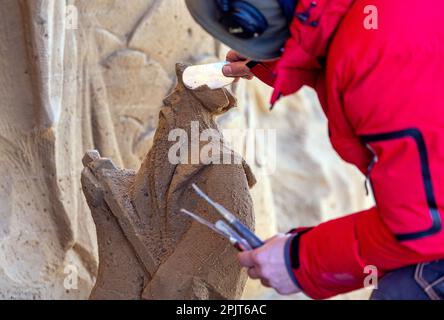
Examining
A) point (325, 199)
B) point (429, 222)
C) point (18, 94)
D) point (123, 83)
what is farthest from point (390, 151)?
point (325, 199)

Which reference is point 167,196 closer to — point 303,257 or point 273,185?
point 303,257

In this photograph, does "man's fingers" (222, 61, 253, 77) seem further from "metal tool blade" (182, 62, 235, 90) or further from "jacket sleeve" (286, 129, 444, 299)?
"jacket sleeve" (286, 129, 444, 299)

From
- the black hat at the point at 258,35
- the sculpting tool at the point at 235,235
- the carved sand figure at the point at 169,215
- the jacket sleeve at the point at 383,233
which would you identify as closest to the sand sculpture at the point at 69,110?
the carved sand figure at the point at 169,215

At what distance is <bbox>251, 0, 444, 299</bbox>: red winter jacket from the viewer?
1.26m

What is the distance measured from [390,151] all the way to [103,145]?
159cm

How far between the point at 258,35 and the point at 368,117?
0.22m

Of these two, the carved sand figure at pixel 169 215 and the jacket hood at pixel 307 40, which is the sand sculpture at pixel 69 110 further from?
the jacket hood at pixel 307 40

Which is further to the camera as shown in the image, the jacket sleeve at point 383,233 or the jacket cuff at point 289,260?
the jacket cuff at point 289,260

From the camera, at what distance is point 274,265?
4.57ft

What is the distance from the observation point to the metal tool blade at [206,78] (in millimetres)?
1792

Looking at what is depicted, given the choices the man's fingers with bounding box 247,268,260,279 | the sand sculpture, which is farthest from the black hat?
the sand sculpture

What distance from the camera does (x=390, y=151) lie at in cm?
127

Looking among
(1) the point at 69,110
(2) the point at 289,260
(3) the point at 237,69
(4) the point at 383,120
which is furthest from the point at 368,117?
(1) the point at 69,110

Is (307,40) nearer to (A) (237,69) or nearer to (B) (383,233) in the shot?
(B) (383,233)
